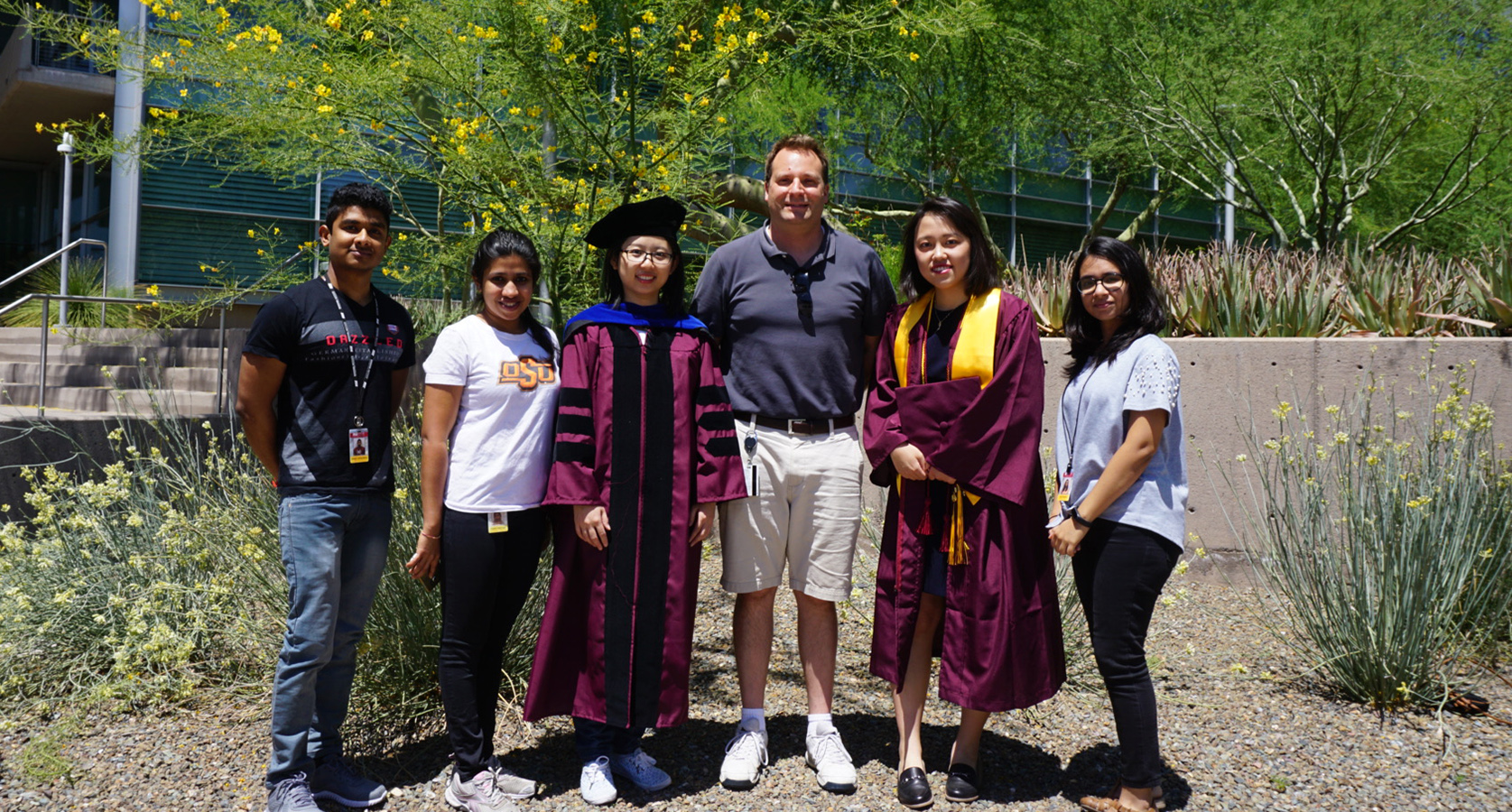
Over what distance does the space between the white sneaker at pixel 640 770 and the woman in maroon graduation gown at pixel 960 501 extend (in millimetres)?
810

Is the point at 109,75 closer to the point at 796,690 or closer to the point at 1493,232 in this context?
the point at 796,690

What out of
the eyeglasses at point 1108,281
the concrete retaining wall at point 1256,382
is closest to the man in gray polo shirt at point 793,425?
the eyeglasses at point 1108,281

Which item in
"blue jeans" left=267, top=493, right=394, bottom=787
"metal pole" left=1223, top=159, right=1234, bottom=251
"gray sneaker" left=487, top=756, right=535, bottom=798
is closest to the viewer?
"blue jeans" left=267, top=493, right=394, bottom=787

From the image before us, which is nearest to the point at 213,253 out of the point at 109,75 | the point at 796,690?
the point at 109,75

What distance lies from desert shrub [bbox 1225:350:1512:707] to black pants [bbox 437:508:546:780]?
272cm

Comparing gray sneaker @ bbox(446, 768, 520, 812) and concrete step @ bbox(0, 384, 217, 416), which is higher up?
concrete step @ bbox(0, 384, 217, 416)

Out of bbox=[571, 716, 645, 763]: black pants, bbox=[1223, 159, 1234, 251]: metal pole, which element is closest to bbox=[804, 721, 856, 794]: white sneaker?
bbox=[571, 716, 645, 763]: black pants

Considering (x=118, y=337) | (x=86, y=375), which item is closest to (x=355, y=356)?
A: (x=86, y=375)

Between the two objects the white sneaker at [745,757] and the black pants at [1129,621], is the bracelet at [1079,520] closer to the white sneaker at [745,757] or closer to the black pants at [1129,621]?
the black pants at [1129,621]

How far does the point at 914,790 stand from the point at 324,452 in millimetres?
2139

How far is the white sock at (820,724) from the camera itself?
12.0ft

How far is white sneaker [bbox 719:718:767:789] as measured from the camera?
3.54 m

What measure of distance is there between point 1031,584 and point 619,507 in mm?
1365

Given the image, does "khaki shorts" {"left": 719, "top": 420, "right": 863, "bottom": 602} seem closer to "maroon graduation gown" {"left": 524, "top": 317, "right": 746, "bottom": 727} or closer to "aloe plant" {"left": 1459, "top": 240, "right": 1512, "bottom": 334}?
"maroon graduation gown" {"left": 524, "top": 317, "right": 746, "bottom": 727}
